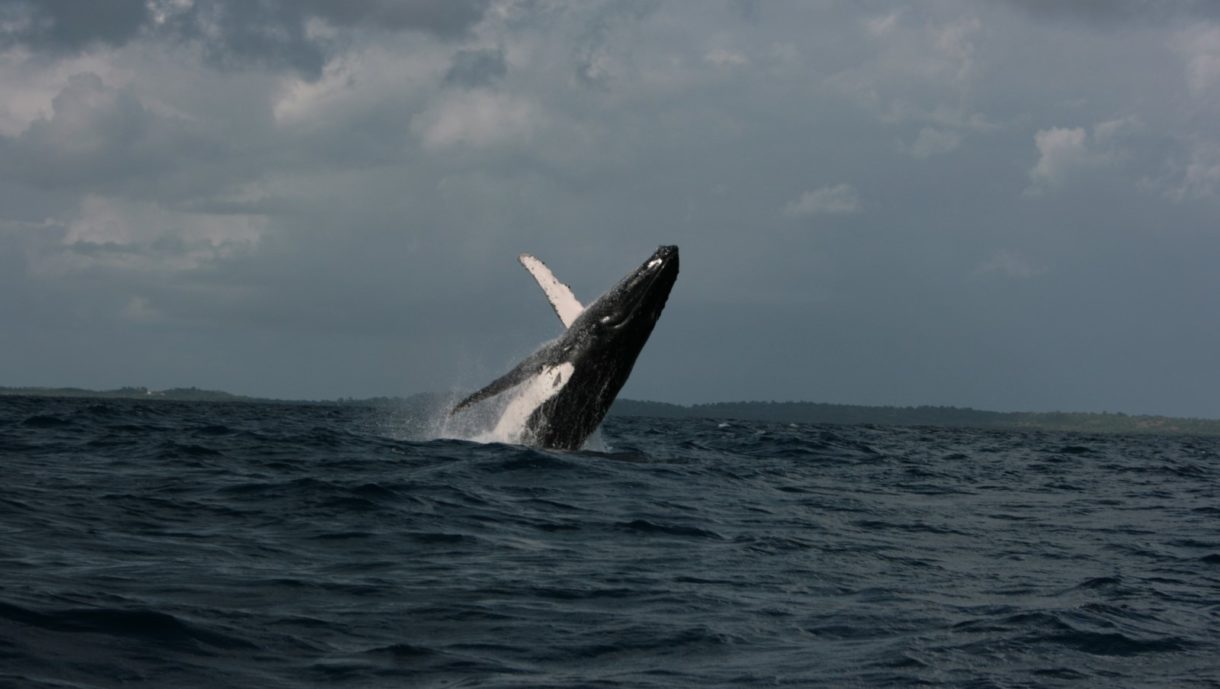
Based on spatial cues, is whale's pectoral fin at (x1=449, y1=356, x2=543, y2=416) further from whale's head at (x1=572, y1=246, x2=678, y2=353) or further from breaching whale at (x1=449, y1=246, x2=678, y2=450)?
whale's head at (x1=572, y1=246, x2=678, y2=353)

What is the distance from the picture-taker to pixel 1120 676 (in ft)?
24.3

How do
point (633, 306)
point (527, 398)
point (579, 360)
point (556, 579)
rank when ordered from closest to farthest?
point (556, 579) < point (633, 306) < point (579, 360) < point (527, 398)

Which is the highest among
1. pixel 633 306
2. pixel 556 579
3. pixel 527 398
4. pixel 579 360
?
pixel 633 306

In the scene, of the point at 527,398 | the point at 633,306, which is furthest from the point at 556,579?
the point at 527,398

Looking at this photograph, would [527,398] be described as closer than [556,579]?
No

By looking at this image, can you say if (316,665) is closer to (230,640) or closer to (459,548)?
(230,640)

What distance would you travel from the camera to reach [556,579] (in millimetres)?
9500

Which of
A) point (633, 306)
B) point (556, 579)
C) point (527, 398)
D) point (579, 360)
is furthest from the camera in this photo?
point (527, 398)

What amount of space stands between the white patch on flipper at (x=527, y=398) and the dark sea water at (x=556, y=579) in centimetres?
46

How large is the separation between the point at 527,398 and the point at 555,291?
152 cm

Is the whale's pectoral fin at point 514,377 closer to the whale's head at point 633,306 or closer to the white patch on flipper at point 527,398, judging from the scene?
the white patch on flipper at point 527,398

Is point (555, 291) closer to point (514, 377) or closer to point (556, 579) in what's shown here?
point (514, 377)

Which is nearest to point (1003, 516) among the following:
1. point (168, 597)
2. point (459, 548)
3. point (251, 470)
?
point (459, 548)

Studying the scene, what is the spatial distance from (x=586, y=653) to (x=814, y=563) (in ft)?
13.2
